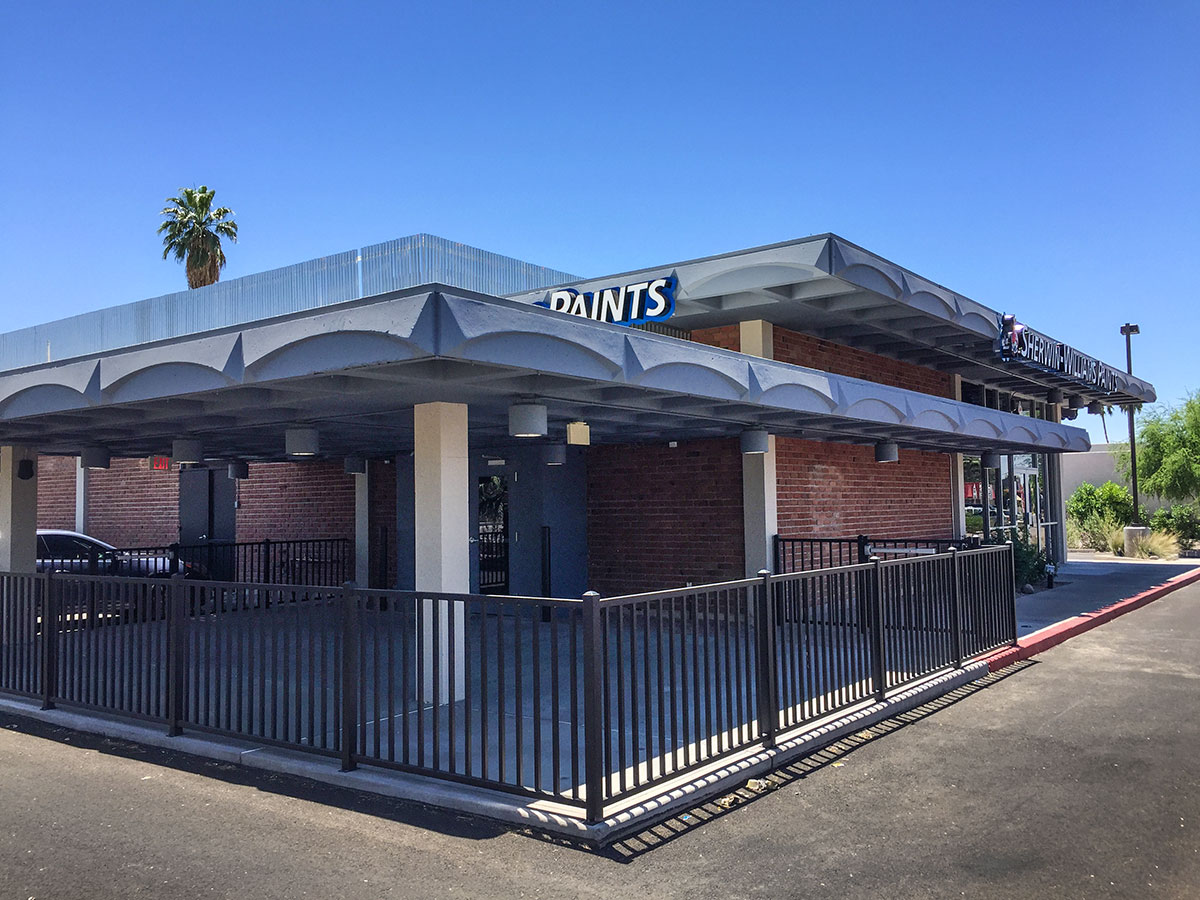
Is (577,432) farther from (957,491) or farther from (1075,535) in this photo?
(1075,535)

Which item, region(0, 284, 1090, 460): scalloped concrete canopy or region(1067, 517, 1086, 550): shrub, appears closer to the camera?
region(0, 284, 1090, 460): scalloped concrete canopy

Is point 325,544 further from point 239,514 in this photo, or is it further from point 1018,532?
point 1018,532

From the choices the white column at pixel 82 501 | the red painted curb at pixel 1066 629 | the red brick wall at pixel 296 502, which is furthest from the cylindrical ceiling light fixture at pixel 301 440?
the white column at pixel 82 501

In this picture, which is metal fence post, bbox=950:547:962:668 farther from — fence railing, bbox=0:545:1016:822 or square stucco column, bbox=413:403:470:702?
square stucco column, bbox=413:403:470:702

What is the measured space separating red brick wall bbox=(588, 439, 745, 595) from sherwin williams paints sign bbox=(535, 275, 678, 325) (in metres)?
2.46

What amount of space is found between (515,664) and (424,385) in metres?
2.67

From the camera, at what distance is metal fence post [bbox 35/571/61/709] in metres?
8.43

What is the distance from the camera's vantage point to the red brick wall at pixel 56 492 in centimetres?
2356

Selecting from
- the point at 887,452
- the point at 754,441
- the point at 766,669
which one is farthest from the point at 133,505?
the point at 766,669

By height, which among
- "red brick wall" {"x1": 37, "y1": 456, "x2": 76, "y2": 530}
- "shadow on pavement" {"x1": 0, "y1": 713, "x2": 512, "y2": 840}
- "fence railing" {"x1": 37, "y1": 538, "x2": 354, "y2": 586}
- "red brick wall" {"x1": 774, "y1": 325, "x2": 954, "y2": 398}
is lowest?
"shadow on pavement" {"x1": 0, "y1": 713, "x2": 512, "y2": 840}

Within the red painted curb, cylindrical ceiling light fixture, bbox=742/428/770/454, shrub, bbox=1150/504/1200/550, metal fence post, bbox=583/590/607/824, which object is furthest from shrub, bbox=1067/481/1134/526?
metal fence post, bbox=583/590/607/824

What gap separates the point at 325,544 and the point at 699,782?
1348cm

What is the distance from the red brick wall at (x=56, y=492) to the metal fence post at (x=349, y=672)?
67.3 feet

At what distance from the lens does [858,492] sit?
15.6 meters
